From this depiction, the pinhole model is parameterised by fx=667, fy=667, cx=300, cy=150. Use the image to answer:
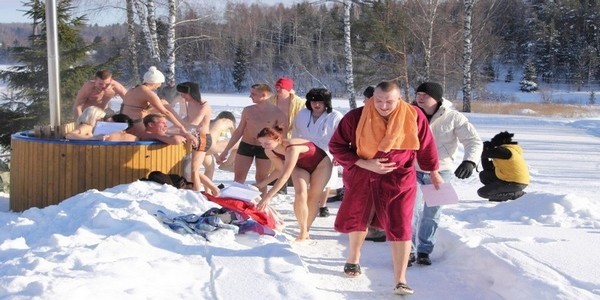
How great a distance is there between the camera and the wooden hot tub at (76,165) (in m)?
7.07

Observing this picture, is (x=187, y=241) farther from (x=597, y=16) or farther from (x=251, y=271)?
(x=597, y=16)

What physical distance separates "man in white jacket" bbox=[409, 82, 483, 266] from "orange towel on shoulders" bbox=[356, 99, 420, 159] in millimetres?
944

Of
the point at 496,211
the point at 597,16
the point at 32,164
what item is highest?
the point at 597,16

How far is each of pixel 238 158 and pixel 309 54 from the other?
42.5 meters

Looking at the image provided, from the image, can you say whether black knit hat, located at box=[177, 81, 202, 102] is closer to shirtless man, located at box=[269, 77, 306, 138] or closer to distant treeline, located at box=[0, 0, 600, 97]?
shirtless man, located at box=[269, 77, 306, 138]

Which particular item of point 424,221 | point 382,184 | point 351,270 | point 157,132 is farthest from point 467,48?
point 382,184

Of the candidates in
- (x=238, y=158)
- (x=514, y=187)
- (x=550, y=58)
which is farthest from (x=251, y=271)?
(x=550, y=58)

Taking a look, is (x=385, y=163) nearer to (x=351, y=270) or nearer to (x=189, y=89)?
(x=351, y=270)

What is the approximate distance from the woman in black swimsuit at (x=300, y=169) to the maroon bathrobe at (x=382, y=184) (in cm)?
128

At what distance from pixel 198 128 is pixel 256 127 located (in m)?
0.79

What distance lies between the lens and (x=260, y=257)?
4.97 meters

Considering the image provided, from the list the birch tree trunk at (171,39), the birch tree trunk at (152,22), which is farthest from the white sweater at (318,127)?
the birch tree trunk at (152,22)

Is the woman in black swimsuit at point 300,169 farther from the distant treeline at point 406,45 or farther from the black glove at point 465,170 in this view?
the distant treeline at point 406,45

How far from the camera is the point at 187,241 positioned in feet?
17.1
